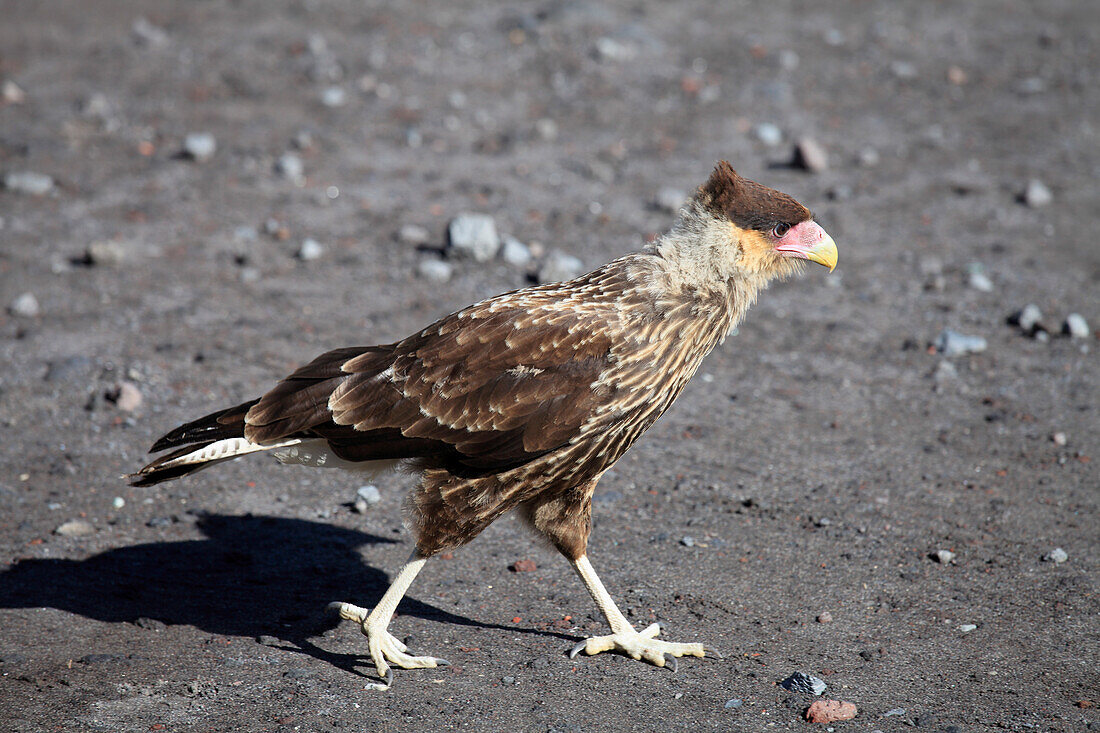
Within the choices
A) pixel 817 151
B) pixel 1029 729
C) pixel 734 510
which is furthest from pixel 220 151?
pixel 1029 729

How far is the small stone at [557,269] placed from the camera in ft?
25.2

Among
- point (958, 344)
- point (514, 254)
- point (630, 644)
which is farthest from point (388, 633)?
point (958, 344)

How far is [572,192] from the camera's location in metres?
9.16

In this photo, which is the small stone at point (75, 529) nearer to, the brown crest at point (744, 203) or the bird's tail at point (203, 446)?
the bird's tail at point (203, 446)

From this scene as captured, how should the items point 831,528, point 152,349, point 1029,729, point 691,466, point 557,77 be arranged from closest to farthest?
point 1029,729, point 831,528, point 691,466, point 152,349, point 557,77

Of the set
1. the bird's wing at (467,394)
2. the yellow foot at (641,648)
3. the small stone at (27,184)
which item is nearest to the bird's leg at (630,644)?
the yellow foot at (641,648)

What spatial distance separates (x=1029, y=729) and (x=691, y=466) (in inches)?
94.6

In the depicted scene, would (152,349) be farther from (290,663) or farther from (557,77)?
(557,77)

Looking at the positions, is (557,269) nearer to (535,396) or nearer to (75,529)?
(535,396)

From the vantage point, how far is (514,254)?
7953 mm

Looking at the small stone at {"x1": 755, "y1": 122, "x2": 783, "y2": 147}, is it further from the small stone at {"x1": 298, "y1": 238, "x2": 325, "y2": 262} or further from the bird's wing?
the bird's wing

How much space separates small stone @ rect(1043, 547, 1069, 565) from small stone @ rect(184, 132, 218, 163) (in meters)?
7.57

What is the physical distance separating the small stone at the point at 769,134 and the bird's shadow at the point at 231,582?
620 cm

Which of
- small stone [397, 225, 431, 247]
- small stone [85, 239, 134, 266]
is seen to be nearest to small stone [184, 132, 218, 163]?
small stone [85, 239, 134, 266]
